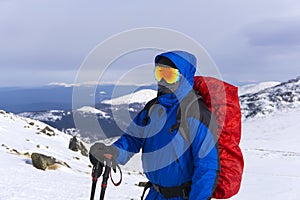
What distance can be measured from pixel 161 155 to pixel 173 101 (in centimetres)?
47

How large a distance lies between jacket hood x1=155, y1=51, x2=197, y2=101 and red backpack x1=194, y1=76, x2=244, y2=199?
16cm

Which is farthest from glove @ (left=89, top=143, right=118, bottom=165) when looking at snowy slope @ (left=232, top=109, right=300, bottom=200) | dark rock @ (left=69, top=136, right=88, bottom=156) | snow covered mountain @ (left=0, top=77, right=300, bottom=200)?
dark rock @ (left=69, top=136, right=88, bottom=156)

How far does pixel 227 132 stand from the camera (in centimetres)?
303

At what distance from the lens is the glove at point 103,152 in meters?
3.52

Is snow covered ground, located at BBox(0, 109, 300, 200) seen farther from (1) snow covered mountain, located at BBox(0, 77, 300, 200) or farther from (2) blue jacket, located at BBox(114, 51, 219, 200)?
(2) blue jacket, located at BBox(114, 51, 219, 200)

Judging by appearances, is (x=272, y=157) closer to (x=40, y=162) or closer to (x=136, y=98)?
(x=40, y=162)

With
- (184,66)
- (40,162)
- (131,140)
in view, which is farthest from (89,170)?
(184,66)

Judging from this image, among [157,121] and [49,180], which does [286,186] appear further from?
[157,121]

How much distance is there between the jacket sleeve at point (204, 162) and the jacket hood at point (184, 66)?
329 mm

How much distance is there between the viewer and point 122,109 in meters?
3.87

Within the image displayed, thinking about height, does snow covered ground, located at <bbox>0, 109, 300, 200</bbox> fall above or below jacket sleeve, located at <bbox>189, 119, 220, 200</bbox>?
below

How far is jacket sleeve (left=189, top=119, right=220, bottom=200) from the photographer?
2.86m

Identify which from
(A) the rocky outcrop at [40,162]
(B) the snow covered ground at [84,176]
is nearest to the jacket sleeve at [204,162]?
(B) the snow covered ground at [84,176]

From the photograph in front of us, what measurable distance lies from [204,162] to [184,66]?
83cm
